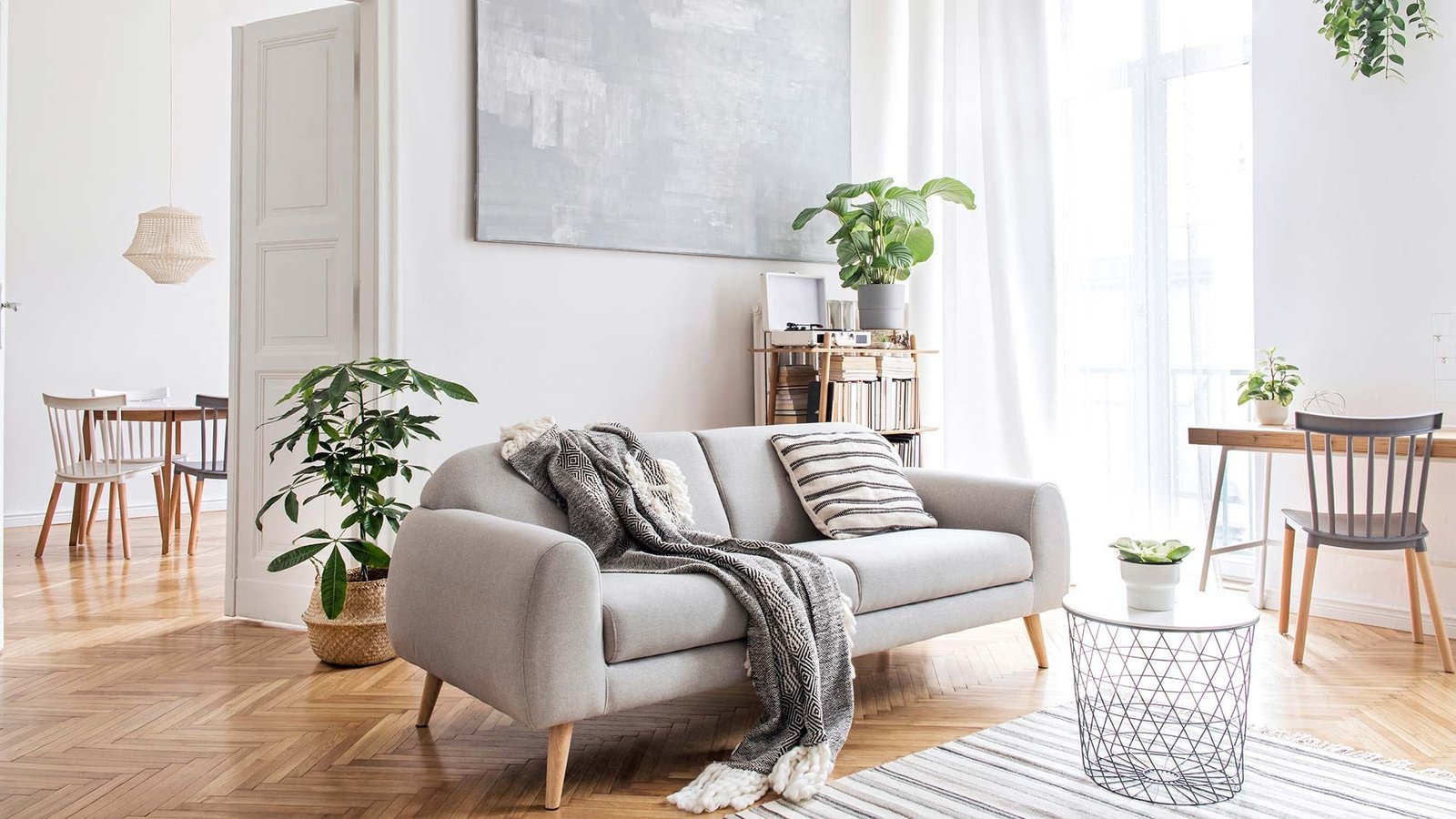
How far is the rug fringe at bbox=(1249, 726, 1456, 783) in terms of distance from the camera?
252 cm

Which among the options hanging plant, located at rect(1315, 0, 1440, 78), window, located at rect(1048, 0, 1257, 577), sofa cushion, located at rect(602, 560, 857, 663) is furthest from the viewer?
window, located at rect(1048, 0, 1257, 577)

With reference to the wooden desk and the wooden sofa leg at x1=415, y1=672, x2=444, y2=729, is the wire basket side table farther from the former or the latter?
the wooden sofa leg at x1=415, y1=672, x2=444, y2=729

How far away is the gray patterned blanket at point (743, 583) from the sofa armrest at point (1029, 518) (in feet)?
2.69

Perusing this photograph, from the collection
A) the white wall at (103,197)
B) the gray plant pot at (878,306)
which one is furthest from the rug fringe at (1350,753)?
the white wall at (103,197)

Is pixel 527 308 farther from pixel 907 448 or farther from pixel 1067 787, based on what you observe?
pixel 1067 787

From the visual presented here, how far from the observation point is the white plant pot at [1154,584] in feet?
8.02

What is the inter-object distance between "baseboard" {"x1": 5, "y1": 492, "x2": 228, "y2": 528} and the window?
15.2 ft

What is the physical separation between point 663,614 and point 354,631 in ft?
4.79

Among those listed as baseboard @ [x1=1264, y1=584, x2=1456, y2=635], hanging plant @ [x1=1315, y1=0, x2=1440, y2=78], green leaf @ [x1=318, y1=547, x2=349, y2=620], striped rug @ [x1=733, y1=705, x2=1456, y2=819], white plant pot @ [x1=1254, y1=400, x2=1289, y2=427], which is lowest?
striped rug @ [x1=733, y1=705, x2=1456, y2=819]

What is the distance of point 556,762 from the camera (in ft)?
7.77

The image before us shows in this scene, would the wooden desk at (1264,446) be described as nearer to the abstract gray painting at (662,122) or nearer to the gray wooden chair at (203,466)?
the abstract gray painting at (662,122)

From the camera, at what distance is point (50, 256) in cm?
643

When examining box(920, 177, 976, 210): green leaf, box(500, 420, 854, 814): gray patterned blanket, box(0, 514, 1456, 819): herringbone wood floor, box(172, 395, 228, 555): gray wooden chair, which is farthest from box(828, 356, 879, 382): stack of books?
box(172, 395, 228, 555): gray wooden chair

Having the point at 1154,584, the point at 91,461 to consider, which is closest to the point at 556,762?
the point at 1154,584
